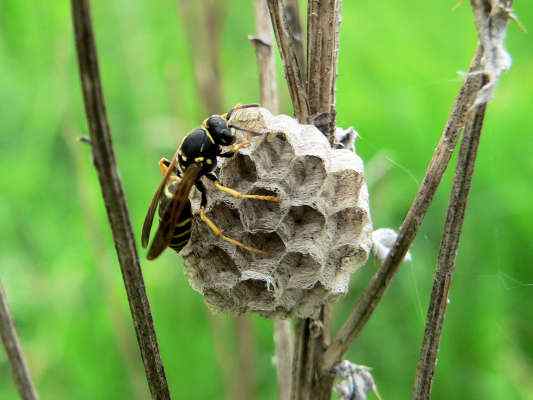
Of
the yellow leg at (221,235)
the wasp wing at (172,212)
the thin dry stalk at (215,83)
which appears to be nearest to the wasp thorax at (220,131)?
the wasp wing at (172,212)

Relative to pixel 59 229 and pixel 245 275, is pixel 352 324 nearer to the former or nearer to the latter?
pixel 245 275

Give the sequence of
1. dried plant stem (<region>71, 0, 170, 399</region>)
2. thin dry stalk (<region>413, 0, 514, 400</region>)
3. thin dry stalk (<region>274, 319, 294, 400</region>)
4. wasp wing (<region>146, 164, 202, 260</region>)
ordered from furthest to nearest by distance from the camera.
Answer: thin dry stalk (<region>274, 319, 294, 400</region>) < wasp wing (<region>146, 164, 202, 260</region>) < thin dry stalk (<region>413, 0, 514, 400</region>) < dried plant stem (<region>71, 0, 170, 399</region>)

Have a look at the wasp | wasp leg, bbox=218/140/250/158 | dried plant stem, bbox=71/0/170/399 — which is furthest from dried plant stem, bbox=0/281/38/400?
wasp leg, bbox=218/140/250/158

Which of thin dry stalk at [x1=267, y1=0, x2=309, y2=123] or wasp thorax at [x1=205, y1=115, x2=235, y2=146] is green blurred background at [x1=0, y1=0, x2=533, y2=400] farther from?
thin dry stalk at [x1=267, y1=0, x2=309, y2=123]

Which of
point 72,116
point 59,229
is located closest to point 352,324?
point 59,229

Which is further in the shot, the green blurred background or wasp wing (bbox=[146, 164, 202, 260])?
the green blurred background

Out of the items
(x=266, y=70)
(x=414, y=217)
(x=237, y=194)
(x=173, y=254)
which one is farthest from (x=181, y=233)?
(x=173, y=254)
